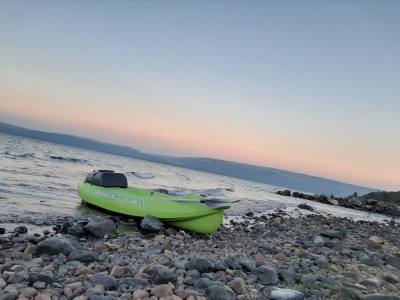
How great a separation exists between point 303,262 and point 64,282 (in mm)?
6180

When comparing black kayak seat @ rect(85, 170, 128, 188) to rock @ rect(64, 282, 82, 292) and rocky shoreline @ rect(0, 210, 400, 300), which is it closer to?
rocky shoreline @ rect(0, 210, 400, 300)

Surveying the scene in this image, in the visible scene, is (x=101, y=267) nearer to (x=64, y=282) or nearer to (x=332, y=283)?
(x=64, y=282)

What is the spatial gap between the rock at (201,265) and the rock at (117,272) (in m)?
1.42

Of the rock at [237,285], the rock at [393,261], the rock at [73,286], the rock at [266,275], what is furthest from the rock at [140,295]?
the rock at [393,261]

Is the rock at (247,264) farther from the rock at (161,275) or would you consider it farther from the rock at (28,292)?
the rock at (28,292)

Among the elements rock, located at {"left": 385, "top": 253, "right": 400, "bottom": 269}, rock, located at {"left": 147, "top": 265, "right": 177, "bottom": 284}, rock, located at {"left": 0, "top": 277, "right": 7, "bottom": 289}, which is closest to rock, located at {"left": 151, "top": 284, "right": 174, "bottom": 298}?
rock, located at {"left": 147, "top": 265, "right": 177, "bottom": 284}

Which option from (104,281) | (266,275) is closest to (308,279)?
(266,275)

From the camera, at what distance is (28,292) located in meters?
6.29

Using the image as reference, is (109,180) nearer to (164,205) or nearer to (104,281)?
(164,205)

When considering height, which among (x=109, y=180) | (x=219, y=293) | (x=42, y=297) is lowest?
(x=42, y=297)

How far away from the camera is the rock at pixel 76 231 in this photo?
1220 centimetres

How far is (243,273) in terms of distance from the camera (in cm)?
862

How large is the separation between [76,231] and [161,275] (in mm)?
5672

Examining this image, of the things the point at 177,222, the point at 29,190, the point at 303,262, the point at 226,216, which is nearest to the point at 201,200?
the point at 177,222
